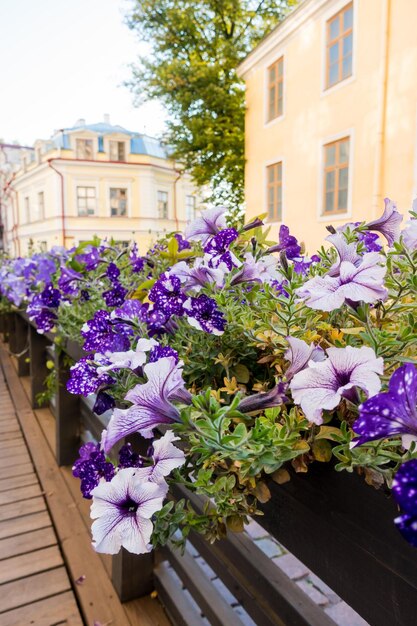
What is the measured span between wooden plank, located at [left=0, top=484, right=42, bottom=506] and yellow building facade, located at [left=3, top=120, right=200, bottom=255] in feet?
58.9

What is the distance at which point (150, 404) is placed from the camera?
23.4 inches

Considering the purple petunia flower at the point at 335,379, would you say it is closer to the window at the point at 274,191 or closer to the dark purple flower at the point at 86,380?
the dark purple flower at the point at 86,380

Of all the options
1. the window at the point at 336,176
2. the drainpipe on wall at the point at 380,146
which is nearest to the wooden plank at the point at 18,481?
the drainpipe on wall at the point at 380,146

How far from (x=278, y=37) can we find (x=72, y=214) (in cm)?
1382

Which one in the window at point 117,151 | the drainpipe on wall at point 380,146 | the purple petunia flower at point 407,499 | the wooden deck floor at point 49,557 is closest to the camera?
the purple petunia flower at point 407,499

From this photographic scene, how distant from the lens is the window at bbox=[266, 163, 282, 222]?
33.2 feet

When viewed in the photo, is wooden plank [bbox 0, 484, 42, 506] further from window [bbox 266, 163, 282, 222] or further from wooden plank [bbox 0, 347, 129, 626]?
window [bbox 266, 163, 282, 222]

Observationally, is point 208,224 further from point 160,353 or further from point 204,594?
point 204,594

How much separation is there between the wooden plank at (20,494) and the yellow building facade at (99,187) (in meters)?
18.0

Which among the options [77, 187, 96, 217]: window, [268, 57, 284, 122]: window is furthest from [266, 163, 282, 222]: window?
[77, 187, 96, 217]: window

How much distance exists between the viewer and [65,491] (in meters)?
2.22

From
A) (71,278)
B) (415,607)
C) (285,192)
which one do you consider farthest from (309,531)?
(285,192)

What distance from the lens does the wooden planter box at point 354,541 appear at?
0.52 meters

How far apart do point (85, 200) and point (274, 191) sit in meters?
12.9
